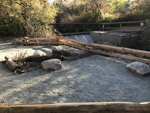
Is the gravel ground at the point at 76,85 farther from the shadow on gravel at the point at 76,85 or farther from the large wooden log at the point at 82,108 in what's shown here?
the large wooden log at the point at 82,108

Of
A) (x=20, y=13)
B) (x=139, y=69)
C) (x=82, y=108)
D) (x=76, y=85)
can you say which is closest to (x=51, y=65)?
(x=76, y=85)

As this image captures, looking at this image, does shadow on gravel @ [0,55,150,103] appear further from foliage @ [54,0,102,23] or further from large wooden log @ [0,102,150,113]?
foliage @ [54,0,102,23]

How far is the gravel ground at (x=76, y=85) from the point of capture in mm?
→ 2527

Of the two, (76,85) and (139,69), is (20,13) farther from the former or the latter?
(139,69)

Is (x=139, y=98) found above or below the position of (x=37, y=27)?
below

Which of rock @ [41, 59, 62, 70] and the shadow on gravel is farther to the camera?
rock @ [41, 59, 62, 70]

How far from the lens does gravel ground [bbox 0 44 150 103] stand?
2527 millimetres

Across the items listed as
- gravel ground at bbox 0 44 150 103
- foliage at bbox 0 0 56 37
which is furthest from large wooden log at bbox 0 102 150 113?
foliage at bbox 0 0 56 37

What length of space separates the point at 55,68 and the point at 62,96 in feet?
5.10

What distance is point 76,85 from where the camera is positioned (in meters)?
3.06

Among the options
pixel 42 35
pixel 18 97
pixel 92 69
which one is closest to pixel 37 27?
pixel 42 35

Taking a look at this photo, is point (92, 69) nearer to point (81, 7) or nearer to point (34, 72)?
point (34, 72)

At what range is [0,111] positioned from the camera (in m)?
1.04

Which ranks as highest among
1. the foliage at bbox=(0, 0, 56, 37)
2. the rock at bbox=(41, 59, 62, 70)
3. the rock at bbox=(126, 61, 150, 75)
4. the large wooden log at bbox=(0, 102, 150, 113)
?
the foliage at bbox=(0, 0, 56, 37)
